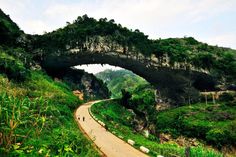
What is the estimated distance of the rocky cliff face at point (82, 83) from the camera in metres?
64.9

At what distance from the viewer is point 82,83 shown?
69000 mm

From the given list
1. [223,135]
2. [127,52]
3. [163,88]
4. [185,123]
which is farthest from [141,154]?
[163,88]

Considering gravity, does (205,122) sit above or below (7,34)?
below

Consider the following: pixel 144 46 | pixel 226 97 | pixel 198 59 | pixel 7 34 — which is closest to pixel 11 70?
pixel 7 34

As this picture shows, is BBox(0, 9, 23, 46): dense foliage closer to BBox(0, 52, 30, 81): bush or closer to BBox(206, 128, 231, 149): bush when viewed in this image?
BBox(0, 52, 30, 81): bush

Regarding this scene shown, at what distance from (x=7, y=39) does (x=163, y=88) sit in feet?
93.0

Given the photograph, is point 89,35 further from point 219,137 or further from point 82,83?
point 219,137

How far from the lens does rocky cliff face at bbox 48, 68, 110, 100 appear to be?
64.9 meters

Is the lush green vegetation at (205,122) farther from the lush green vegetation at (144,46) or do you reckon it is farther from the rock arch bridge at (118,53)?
the lush green vegetation at (144,46)

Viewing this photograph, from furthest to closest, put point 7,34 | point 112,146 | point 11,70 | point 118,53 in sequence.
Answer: point 7,34 < point 118,53 < point 11,70 < point 112,146

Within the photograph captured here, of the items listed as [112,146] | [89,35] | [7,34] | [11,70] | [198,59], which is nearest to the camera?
[112,146]

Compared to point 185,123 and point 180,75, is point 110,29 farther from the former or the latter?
point 185,123

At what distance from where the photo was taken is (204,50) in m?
53.4

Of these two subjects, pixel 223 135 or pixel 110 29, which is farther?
pixel 110 29
